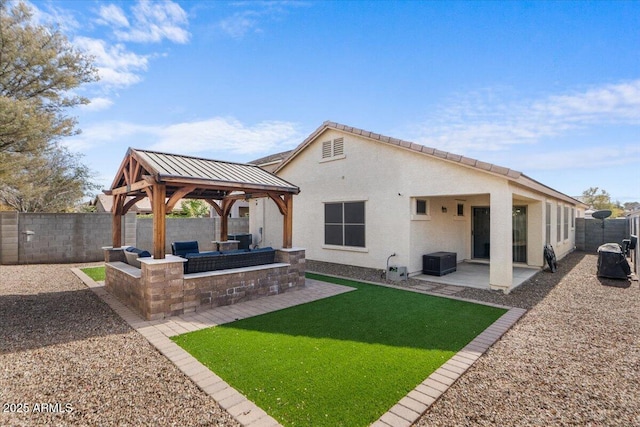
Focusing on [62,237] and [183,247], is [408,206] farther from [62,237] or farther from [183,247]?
[62,237]

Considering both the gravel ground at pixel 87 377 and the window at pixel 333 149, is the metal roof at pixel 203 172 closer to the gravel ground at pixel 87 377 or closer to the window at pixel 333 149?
the gravel ground at pixel 87 377

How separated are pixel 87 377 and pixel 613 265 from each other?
13874mm

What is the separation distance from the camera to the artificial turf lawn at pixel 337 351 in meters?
3.43

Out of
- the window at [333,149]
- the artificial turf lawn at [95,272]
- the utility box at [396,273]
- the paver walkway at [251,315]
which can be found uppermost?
the window at [333,149]

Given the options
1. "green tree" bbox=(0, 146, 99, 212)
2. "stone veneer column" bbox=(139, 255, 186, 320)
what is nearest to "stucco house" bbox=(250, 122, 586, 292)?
"stone veneer column" bbox=(139, 255, 186, 320)

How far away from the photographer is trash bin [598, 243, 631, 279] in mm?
9852

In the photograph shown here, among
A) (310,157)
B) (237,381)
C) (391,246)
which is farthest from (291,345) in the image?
(310,157)

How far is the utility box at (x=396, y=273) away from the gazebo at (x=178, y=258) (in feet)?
9.76

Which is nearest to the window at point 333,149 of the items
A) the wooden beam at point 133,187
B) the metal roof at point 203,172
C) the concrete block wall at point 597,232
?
the metal roof at point 203,172

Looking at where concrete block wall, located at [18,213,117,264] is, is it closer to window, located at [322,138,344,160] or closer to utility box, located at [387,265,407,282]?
window, located at [322,138,344,160]

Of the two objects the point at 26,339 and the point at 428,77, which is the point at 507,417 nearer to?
the point at 26,339

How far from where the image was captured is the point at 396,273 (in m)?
9.90

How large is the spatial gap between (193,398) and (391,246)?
27.9 feet

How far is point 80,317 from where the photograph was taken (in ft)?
20.9
